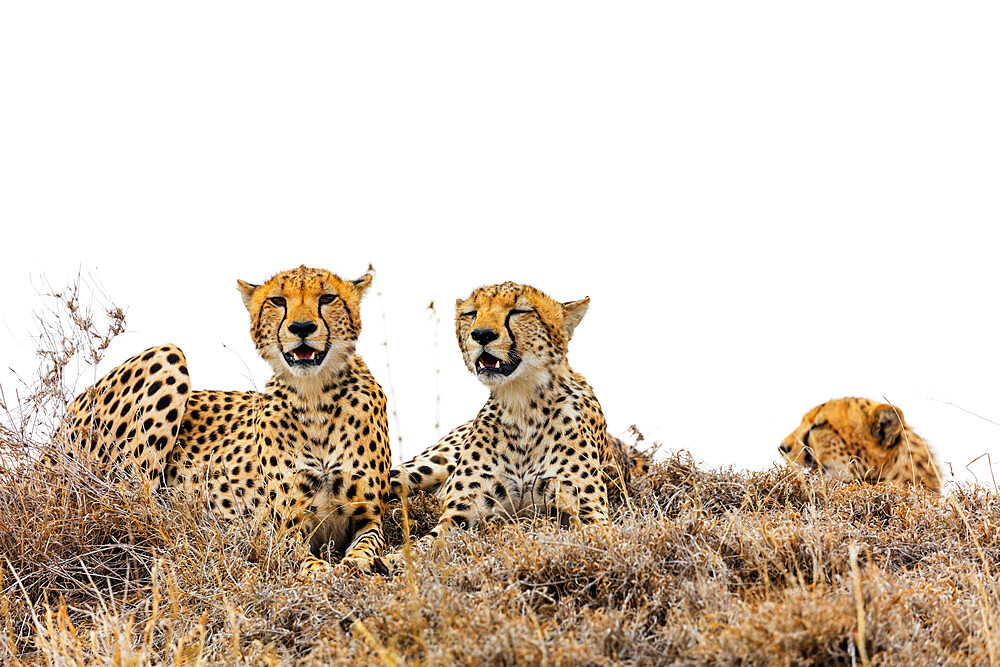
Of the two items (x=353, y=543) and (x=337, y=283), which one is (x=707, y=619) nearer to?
(x=353, y=543)

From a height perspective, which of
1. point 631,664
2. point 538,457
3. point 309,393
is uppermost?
point 309,393

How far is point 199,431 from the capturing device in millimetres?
5105

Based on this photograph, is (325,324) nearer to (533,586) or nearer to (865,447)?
(533,586)

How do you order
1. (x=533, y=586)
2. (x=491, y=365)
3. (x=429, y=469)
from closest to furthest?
(x=533, y=586), (x=491, y=365), (x=429, y=469)

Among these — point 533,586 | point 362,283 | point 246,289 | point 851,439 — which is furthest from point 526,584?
point 851,439

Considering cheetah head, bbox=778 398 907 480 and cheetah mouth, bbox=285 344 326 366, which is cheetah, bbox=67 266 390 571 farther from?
cheetah head, bbox=778 398 907 480

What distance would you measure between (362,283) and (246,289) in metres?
0.49

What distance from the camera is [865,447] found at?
5227 millimetres

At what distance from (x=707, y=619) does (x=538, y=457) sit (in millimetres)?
1558

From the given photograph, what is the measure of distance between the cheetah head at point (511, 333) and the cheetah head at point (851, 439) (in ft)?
4.90

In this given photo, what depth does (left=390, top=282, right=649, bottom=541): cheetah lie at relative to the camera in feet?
13.8

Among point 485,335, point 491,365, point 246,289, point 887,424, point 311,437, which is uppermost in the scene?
point 246,289

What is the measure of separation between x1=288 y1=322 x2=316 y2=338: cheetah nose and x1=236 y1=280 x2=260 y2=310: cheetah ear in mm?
371

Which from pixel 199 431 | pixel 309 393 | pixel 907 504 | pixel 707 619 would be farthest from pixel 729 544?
pixel 199 431
